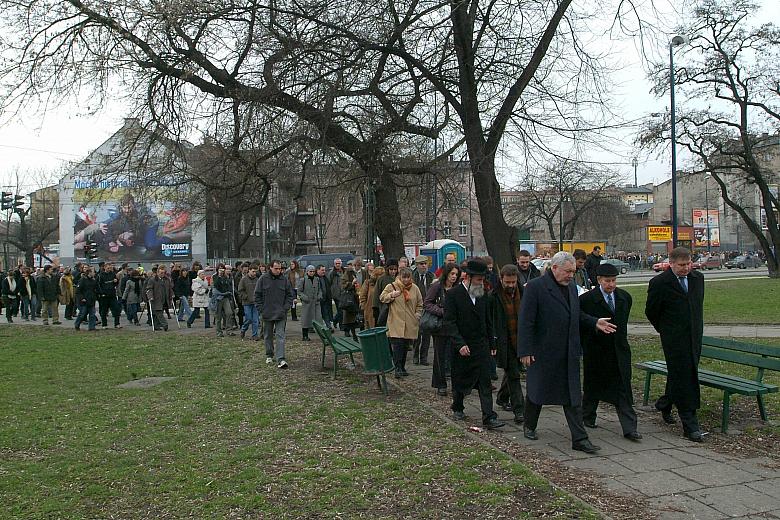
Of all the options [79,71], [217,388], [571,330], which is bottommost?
[217,388]

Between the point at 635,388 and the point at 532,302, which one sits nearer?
the point at 532,302

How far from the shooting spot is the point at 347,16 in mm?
11945

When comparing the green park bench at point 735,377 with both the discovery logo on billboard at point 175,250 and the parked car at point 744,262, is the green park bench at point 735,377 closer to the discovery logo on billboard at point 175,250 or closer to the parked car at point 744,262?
the discovery logo on billboard at point 175,250

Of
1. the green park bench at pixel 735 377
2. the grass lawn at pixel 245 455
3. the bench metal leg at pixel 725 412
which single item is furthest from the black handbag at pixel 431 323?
the bench metal leg at pixel 725 412

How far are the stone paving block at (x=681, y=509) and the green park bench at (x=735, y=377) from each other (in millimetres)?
2163

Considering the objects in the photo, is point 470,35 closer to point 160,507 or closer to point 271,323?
point 271,323

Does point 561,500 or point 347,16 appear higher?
point 347,16

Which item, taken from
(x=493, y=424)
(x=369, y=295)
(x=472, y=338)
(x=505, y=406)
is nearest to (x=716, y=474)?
(x=493, y=424)

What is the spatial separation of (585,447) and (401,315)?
449 centimetres

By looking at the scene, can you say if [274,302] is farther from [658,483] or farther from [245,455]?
[658,483]

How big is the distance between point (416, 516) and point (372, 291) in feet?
25.7

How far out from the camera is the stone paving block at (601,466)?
5.75 metres

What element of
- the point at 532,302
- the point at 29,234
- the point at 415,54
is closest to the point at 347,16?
the point at 415,54

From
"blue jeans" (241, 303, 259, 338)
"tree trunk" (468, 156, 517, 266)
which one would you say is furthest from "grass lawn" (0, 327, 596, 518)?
"blue jeans" (241, 303, 259, 338)
